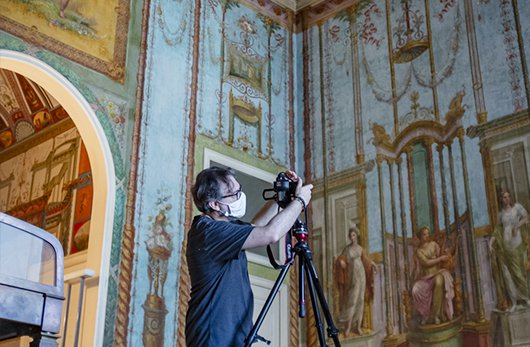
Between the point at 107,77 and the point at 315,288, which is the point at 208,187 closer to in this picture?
the point at 315,288

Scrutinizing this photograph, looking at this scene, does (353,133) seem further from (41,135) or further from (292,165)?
(41,135)

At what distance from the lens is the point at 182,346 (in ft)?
28.3

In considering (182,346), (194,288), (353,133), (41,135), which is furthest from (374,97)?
(194,288)

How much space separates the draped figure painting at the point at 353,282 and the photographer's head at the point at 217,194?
5785 mm

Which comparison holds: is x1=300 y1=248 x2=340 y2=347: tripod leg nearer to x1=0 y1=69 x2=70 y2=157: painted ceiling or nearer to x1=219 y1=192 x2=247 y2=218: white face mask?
x1=219 y1=192 x2=247 y2=218: white face mask

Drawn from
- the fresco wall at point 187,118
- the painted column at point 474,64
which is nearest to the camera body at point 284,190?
the fresco wall at point 187,118

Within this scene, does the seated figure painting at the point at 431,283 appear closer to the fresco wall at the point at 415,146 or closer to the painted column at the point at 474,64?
the fresco wall at the point at 415,146

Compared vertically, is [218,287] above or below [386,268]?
below

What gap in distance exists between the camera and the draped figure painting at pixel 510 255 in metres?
8.23

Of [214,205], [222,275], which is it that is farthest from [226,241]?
[214,205]

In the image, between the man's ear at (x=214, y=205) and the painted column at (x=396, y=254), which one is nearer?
the man's ear at (x=214, y=205)

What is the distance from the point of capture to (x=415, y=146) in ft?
31.7

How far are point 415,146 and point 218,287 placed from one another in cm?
643

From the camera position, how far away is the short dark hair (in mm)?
4031
